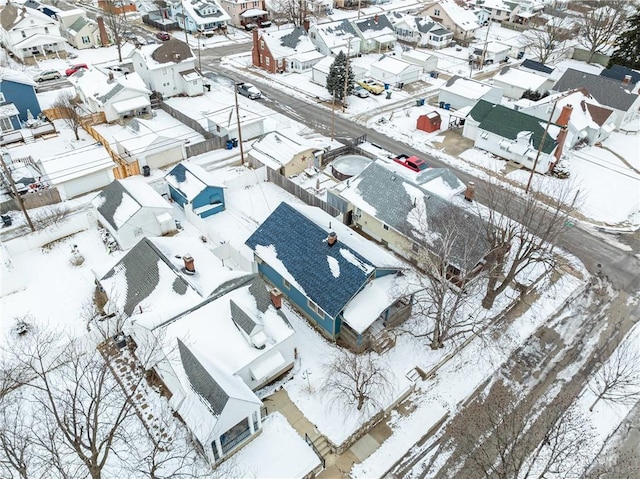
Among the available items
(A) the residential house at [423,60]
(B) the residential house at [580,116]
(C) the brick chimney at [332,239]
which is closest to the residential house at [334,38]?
(A) the residential house at [423,60]

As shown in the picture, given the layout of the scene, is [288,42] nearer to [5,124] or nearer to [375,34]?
[375,34]

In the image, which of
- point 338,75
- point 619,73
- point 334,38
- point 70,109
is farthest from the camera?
point 334,38

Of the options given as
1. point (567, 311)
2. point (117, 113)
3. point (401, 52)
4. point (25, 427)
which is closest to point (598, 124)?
point (567, 311)

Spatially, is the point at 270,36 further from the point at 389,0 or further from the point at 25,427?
the point at 25,427

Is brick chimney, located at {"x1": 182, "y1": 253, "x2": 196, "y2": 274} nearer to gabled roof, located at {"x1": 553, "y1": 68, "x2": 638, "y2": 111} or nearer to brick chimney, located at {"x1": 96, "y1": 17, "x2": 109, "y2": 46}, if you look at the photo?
gabled roof, located at {"x1": 553, "y1": 68, "x2": 638, "y2": 111}

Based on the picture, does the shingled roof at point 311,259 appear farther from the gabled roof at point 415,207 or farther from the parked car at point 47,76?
the parked car at point 47,76

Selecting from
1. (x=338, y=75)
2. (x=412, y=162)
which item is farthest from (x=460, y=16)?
(x=412, y=162)
